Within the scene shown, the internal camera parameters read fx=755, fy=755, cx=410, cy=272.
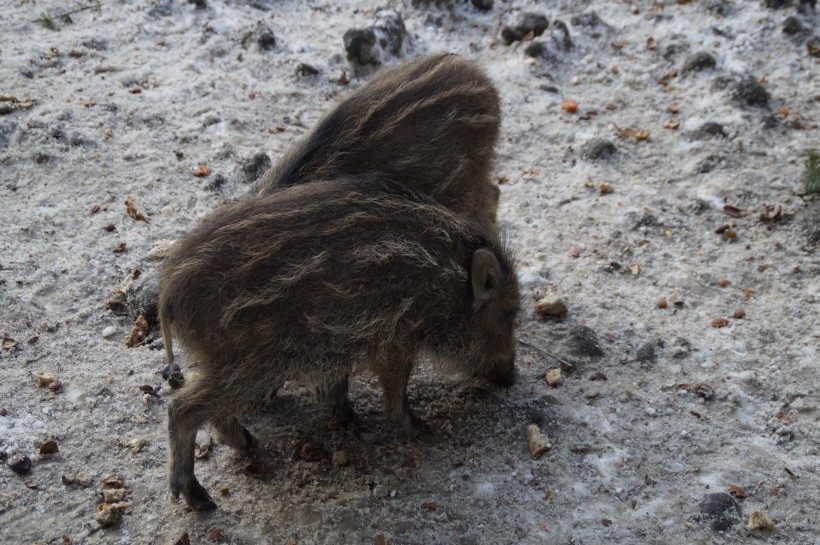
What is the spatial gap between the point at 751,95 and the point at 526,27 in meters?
1.78

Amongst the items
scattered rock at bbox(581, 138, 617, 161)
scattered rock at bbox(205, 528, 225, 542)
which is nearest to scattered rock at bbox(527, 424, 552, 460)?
scattered rock at bbox(205, 528, 225, 542)

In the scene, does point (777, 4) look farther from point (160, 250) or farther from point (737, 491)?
point (160, 250)

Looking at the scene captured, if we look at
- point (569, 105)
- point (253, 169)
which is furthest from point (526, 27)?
point (253, 169)

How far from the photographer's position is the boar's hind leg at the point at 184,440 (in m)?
2.77

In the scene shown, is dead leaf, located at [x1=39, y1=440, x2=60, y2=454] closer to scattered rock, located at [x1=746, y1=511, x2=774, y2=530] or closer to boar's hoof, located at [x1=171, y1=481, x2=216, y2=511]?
boar's hoof, located at [x1=171, y1=481, x2=216, y2=511]

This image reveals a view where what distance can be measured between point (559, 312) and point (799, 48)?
A: 10.3 ft

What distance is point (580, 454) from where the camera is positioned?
122 inches

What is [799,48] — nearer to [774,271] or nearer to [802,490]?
[774,271]

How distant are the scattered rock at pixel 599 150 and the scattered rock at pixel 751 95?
0.94m

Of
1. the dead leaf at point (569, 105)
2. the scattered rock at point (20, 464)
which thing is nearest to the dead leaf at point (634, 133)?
the dead leaf at point (569, 105)

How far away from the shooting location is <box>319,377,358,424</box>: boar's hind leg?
127 inches

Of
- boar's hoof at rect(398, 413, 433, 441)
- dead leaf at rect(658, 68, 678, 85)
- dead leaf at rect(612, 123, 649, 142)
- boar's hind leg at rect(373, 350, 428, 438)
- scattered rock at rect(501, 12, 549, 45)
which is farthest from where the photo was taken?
scattered rock at rect(501, 12, 549, 45)

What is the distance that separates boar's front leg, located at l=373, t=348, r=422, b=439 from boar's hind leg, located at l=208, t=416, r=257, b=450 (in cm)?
59

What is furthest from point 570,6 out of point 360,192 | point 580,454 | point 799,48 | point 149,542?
point 149,542
